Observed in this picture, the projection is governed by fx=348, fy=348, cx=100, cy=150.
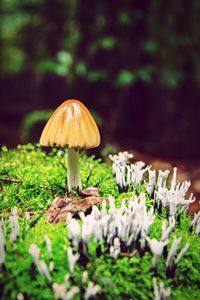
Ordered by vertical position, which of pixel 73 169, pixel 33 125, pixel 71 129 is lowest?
pixel 73 169

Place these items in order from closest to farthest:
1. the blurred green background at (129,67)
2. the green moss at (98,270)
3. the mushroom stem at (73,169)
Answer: the green moss at (98,270) < the mushroom stem at (73,169) < the blurred green background at (129,67)

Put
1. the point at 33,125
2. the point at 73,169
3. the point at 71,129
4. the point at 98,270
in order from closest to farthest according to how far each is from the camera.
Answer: the point at 98,270 < the point at 71,129 < the point at 73,169 < the point at 33,125

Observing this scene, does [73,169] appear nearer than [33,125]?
Yes

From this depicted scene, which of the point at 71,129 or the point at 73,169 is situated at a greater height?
the point at 71,129

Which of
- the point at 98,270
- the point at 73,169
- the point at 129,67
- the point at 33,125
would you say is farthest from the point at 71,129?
the point at 129,67

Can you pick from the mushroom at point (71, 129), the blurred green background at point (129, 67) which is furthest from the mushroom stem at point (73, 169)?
the blurred green background at point (129, 67)

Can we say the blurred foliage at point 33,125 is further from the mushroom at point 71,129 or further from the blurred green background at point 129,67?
the mushroom at point 71,129

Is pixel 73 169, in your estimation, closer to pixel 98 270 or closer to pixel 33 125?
pixel 98 270
